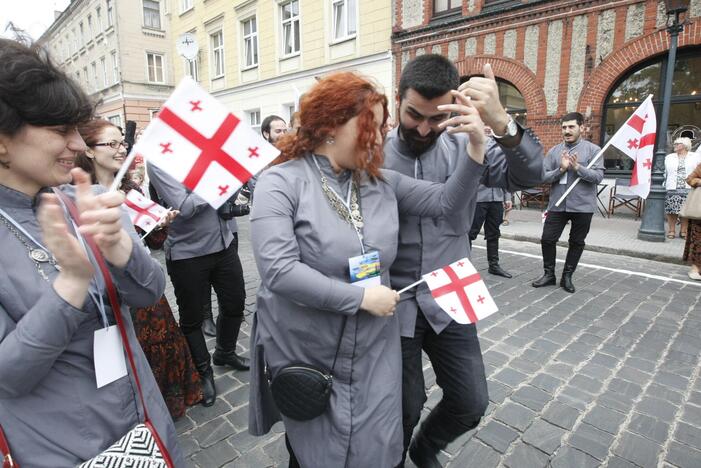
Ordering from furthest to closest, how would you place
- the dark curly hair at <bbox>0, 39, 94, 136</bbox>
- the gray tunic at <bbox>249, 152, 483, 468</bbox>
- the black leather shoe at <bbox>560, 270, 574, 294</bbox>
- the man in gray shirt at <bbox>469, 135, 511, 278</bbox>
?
the man in gray shirt at <bbox>469, 135, 511, 278</bbox> < the black leather shoe at <bbox>560, 270, 574, 294</bbox> < the gray tunic at <bbox>249, 152, 483, 468</bbox> < the dark curly hair at <bbox>0, 39, 94, 136</bbox>

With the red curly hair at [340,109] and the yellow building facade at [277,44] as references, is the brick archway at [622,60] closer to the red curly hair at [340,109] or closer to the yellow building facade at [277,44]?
the yellow building facade at [277,44]

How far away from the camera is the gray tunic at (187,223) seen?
2703mm

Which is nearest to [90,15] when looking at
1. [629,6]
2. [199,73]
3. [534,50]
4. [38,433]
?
[199,73]

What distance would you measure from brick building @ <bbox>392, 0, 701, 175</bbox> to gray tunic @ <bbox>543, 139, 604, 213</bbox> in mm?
5811

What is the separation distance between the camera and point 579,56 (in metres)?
9.87

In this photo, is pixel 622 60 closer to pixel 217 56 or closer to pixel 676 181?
pixel 676 181

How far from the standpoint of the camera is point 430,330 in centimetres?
198

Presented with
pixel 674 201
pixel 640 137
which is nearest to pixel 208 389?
pixel 640 137

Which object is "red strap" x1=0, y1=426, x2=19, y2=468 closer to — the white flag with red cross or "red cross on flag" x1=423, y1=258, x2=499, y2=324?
the white flag with red cross

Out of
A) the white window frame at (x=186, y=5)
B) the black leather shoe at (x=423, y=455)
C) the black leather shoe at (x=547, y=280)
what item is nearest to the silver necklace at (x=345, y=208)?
the black leather shoe at (x=423, y=455)

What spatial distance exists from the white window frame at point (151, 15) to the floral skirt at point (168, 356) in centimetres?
2783

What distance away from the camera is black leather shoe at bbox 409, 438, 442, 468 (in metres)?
2.15

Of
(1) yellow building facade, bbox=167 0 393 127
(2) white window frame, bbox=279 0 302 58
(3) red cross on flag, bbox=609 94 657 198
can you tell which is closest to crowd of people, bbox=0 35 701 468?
(3) red cross on flag, bbox=609 94 657 198

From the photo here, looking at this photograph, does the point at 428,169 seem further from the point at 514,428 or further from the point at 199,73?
the point at 199,73
